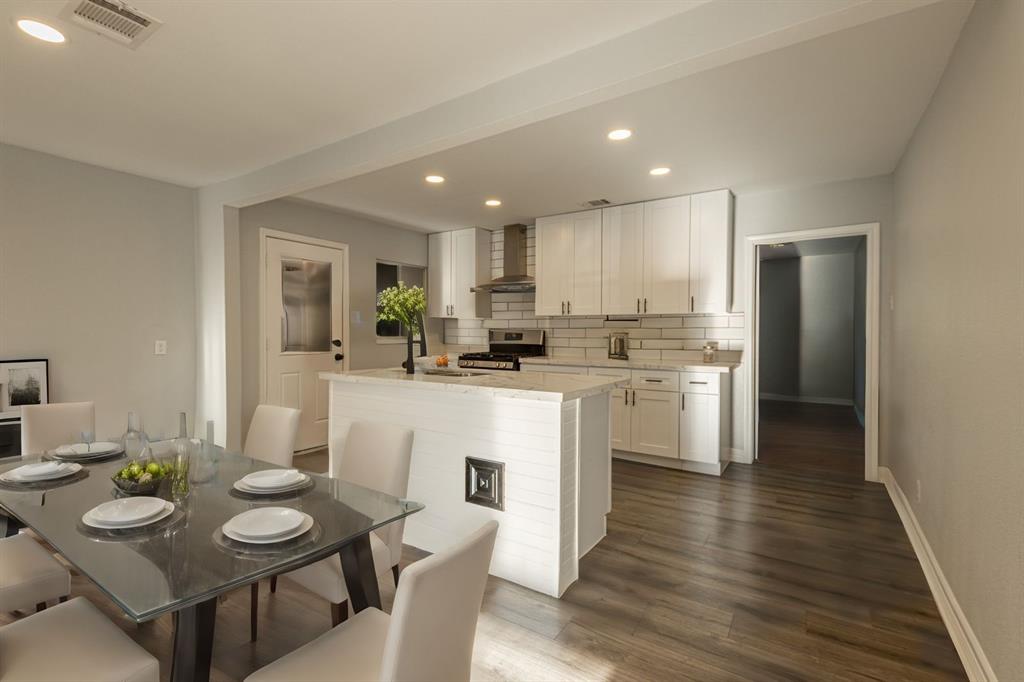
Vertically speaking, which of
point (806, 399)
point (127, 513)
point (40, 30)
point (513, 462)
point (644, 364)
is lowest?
point (806, 399)

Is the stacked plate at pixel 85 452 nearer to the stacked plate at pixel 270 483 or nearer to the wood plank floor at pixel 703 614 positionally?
the wood plank floor at pixel 703 614

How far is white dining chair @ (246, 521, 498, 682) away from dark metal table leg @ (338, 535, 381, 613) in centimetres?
32

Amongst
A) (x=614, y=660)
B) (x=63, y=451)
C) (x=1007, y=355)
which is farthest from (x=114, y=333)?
(x=1007, y=355)

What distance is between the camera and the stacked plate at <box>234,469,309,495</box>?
5.67 feet

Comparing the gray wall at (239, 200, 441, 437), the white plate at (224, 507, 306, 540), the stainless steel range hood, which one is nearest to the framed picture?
the gray wall at (239, 200, 441, 437)

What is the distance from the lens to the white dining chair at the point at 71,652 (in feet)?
3.96

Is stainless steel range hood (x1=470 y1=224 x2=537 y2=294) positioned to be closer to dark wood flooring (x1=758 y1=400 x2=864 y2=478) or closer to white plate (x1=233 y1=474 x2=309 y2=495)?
dark wood flooring (x1=758 y1=400 x2=864 y2=478)

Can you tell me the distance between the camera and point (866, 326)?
414cm

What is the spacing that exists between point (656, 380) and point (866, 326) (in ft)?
5.64

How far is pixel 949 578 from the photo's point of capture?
219 centimetres

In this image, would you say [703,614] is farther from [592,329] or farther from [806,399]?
[806,399]

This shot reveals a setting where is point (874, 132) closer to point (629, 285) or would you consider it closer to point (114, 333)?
point (629, 285)

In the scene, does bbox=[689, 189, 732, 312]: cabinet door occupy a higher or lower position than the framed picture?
higher

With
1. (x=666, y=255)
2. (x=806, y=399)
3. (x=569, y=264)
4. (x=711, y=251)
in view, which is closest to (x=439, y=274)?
(x=569, y=264)
